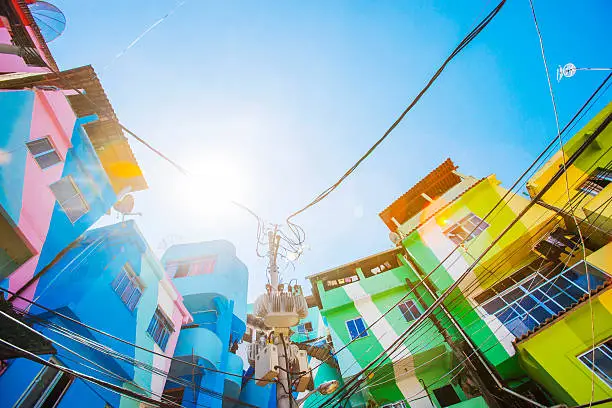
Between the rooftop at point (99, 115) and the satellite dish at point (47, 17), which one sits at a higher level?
the satellite dish at point (47, 17)

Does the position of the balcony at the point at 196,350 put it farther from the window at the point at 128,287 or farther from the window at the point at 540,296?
the window at the point at 540,296

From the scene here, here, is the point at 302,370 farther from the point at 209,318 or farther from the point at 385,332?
the point at 209,318

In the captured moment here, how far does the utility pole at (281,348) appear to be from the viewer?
6305mm

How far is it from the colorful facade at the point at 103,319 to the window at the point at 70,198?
3.62 feet

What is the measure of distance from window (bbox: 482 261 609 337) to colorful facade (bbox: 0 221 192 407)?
552 inches

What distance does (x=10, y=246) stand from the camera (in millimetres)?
7922

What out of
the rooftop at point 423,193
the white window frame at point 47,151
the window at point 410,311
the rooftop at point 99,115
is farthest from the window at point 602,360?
the white window frame at point 47,151

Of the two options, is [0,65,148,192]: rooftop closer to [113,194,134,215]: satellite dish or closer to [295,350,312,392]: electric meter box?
[113,194,134,215]: satellite dish

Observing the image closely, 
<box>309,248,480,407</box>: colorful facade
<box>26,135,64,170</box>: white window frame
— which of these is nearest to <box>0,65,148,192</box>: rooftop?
<box>26,135,64,170</box>: white window frame

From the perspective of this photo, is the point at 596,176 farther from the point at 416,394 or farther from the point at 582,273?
the point at 416,394

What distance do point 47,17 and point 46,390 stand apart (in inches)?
583

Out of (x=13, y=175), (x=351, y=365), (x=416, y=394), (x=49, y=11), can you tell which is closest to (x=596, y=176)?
(x=416, y=394)

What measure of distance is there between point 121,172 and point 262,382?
40.3 ft

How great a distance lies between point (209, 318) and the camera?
15.9 m
